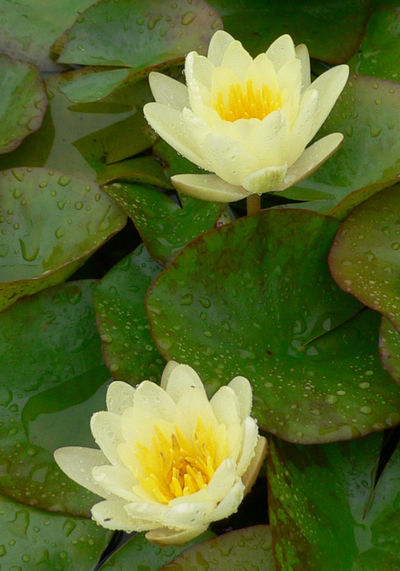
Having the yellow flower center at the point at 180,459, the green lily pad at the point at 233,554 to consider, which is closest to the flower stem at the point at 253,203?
the yellow flower center at the point at 180,459

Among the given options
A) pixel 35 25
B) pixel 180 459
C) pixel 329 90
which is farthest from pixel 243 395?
pixel 35 25

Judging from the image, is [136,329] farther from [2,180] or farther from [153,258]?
[2,180]

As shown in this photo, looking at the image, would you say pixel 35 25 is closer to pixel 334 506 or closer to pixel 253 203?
pixel 253 203

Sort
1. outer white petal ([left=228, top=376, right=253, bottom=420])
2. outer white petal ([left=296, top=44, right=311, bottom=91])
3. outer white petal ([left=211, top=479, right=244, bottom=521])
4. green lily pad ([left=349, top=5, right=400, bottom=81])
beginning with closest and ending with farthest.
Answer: outer white petal ([left=211, top=479, right=244, bottom=521]), outer white petal ([left=228, top=376, right=253, bottom=420]), outer white petal ([left=296, top=44, right=311, bottom=91]), green lily pad ([left=349, top=5, right=400, bottom=81])

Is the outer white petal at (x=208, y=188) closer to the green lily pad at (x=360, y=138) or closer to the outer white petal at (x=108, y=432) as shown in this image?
the green lily pad at (x=360, y=138)

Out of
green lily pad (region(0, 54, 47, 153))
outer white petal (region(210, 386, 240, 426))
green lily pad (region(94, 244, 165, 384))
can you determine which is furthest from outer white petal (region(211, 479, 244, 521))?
green lily pad (region(0, 54, 47, 153))

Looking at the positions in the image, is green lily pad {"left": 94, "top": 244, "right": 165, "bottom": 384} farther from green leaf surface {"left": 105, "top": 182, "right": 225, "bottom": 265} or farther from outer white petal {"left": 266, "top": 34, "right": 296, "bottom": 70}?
outer white petal {"left": 266, "top": 34, "right": 296, "bottom": 70}
